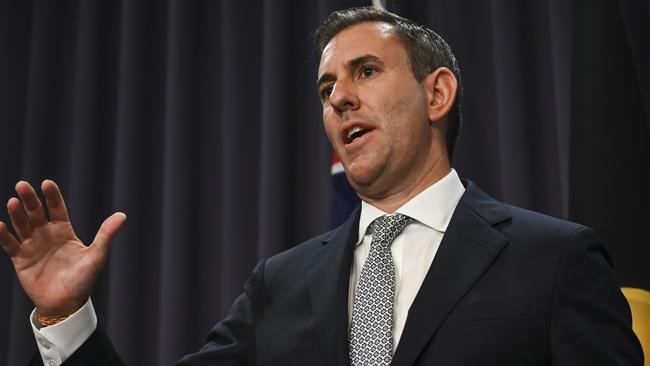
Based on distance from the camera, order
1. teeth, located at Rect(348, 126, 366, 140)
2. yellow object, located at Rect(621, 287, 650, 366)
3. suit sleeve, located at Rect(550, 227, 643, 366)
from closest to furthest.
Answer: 1. suit sleeve, located at Rect(550, 227, 643, 366)
2. teeth, located at Rect(348, 126, 366, 140)
3. yellow object, located at Rect(621, 287, 650, 366)

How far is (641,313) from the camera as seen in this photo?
1589 millimetres

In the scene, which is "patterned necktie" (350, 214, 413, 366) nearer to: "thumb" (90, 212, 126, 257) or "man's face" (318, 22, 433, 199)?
"man's face" (318, 22, 433, 199)

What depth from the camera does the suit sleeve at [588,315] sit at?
105 centimetres

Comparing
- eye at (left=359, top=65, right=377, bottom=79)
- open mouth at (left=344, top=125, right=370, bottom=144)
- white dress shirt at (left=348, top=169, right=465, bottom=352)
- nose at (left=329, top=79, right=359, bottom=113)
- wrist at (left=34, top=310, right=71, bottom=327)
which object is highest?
eye at (left=359, top=65, right=377, bottom=79)

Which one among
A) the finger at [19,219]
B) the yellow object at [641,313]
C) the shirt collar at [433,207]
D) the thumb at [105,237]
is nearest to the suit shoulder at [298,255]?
the shirt collar at [433,207]

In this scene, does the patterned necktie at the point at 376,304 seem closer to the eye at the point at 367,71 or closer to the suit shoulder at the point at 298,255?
the suit shoulder at the point at 298,255

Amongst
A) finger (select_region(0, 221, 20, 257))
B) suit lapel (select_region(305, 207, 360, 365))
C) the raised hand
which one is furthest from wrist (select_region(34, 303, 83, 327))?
suit lapel (select_region(305, 207, 360, 365))

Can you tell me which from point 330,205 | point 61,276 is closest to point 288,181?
point 330,205

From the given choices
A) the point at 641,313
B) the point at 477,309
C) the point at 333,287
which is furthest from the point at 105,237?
the point at 641,313

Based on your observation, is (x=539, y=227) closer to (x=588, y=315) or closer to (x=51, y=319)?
(x=588, y=315)

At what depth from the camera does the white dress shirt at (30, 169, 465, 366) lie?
3.98ft

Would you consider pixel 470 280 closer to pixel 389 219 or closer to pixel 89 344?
A: pixel 389 219

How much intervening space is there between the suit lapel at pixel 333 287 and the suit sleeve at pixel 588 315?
33 centimetres

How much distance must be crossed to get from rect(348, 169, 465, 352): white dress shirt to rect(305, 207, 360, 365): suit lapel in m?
0.02
